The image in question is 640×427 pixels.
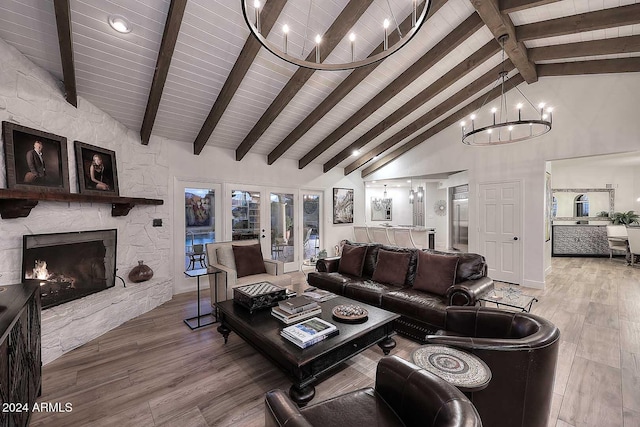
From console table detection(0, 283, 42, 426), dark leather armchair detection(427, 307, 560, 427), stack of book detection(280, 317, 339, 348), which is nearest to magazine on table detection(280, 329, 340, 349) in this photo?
stack of book detection(280, 317, 339, 348)

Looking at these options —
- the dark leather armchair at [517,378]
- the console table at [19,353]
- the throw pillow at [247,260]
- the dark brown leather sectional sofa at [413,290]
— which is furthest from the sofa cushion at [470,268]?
the console table at [19,353]

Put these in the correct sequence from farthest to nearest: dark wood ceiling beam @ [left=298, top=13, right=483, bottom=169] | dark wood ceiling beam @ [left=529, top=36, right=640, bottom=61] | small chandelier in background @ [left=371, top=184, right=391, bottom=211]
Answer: small chandelier in background @ [left=371, top=184, right=391, bottom=211], dark wood ceiling beam @ [left=529, top=36, right=640, bottom=61], dark wood ceiling beam @ [left=298, top=13, right=483, bottom=169]

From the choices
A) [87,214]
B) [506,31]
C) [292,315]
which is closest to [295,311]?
[292,315]

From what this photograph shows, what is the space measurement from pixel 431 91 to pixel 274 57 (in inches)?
107

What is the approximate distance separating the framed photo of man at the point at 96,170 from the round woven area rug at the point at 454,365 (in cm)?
406

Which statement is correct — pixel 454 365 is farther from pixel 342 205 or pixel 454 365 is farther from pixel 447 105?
pixel 342 205

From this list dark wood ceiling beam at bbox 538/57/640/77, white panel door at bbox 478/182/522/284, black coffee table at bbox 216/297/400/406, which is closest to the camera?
black coffee table at bbox 216/297/400/406

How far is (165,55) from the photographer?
293 centimetres

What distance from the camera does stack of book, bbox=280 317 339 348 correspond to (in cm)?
203

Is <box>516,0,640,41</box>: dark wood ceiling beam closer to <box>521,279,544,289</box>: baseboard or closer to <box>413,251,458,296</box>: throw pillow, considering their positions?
<box>413,251,458,296</box>: throw pillow

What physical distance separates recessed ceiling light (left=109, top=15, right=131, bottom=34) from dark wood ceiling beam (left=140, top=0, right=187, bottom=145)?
→ 0.30m

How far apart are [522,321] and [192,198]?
5.06 meters

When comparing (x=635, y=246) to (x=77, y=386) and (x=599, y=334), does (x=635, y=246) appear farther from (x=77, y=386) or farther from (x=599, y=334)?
(x=77, y=386)

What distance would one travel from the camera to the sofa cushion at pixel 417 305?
2778 mm
